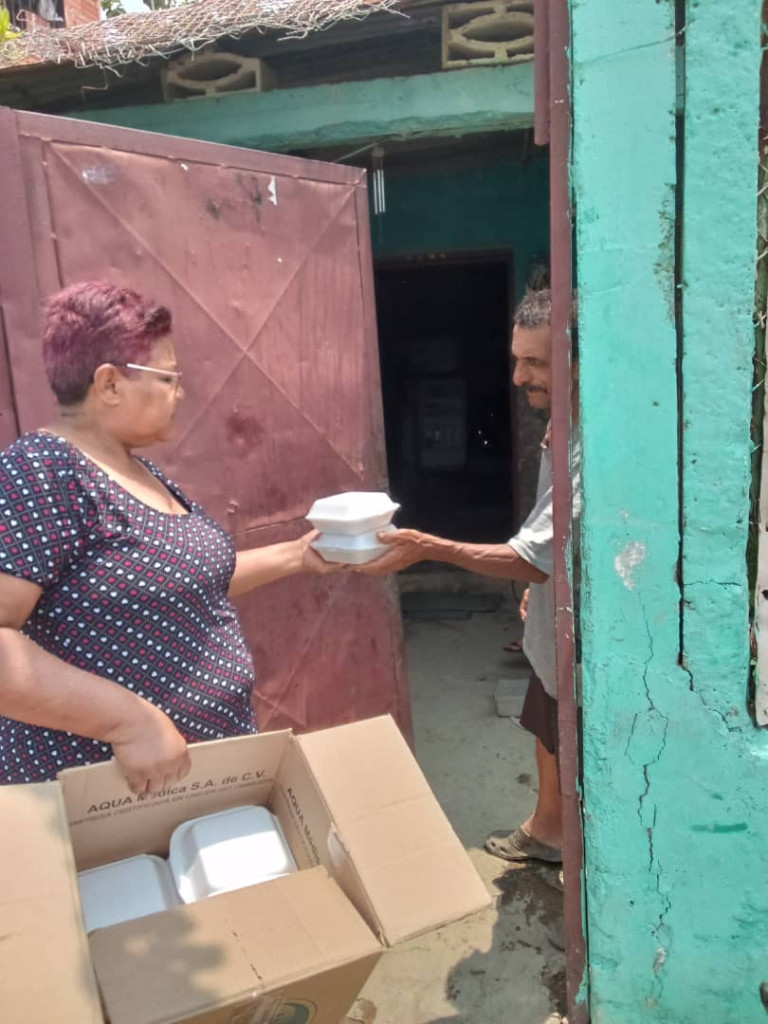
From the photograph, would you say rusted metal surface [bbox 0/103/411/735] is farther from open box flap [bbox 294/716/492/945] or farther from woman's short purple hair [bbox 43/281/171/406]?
open box flap [bbox 294/716/492/945]

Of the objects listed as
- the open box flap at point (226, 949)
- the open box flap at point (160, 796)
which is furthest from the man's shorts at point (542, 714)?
the open box flap at point (226, 949)

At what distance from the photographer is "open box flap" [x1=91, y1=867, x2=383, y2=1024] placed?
1.22 m

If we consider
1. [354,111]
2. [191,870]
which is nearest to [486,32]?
[354,111]

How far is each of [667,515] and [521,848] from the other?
180cm

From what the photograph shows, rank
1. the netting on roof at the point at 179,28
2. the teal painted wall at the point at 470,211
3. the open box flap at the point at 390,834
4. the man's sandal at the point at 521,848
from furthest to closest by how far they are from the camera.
Answer: the teal painted wall at the point at 470,211
the netting on roof at the point at 179,28
the man's sandal at the point at 521,848
the open box flap at the point at 390,834

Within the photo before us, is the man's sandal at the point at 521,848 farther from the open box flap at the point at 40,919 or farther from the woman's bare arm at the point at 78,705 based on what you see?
the open box flap at the point at 40,919

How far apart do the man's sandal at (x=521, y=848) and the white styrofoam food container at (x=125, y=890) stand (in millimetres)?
1701

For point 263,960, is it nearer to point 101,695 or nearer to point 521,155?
point 101,695

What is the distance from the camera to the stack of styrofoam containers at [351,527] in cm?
226

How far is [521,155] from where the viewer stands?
502 centimetres

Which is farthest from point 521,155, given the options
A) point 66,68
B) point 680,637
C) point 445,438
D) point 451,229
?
point 445,438

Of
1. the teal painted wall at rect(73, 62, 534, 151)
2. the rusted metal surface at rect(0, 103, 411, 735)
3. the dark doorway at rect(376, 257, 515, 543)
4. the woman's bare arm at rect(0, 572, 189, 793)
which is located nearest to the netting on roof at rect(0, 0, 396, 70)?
the teal painted wall at rect(73, 62, 534, 151)

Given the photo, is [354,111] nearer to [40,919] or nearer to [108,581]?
[108,581]

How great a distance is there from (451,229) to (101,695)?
463 centimetres
